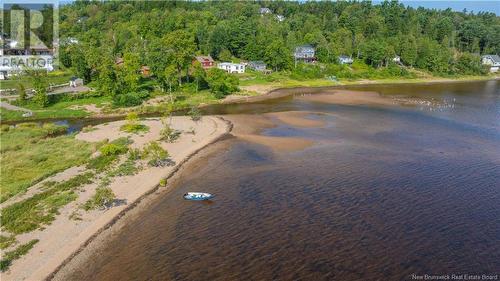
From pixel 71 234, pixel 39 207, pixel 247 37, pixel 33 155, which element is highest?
pixel 247 37

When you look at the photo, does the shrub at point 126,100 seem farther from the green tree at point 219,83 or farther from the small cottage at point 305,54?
the small cottage at point 305,54

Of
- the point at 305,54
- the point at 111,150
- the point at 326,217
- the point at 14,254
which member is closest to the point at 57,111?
the point at 111,150

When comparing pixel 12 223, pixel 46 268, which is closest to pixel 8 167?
pixel 12 223

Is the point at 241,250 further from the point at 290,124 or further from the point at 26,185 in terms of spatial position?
the point at 290,124

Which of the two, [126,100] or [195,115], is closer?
[195,115]

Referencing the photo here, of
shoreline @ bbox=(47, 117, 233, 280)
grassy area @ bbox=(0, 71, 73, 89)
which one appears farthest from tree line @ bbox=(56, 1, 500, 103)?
shoreline @ bbox=(47, 117, 233, 280)

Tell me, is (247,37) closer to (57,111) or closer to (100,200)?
(57,111)
